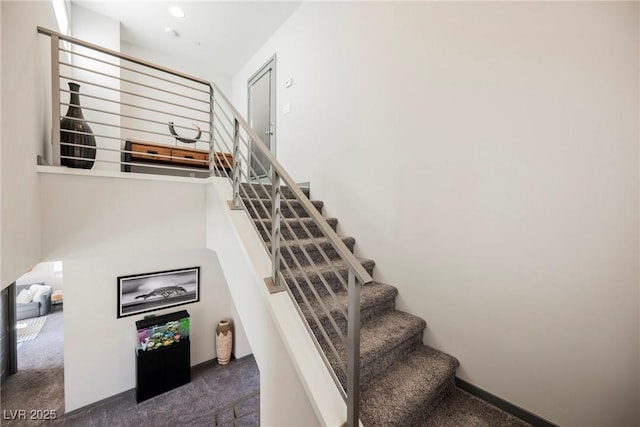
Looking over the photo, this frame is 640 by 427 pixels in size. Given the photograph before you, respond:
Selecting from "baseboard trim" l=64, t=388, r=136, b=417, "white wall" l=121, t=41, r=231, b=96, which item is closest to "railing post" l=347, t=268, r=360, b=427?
"baseboard trim" l=64, t=388, r=136, b=417

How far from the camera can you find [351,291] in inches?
38.4

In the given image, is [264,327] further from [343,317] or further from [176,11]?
[176,11]

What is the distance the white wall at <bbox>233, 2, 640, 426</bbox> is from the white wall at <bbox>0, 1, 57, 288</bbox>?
88.3 inches

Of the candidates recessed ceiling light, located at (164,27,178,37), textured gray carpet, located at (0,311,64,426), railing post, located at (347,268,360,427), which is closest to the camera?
railing post, located at (347,268,360,427)

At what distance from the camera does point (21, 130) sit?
4.26ft

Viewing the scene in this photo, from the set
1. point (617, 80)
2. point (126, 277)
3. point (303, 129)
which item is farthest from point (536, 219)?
point (126, 277)

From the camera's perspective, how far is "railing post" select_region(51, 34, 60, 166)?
158cm

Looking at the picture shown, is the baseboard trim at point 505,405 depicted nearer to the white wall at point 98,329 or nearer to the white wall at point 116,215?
the white wall at point 116,215

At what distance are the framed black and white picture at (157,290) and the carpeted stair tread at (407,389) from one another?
339 cm

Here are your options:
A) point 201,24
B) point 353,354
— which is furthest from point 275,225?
point 201,24

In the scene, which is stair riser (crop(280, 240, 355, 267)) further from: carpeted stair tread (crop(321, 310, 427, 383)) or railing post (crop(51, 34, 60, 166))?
railing post (crop(51, 34, 60, 166))

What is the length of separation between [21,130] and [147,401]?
3621mm

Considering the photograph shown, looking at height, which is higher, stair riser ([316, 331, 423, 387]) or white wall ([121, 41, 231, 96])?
white wall ([121, 41, 231, 96])

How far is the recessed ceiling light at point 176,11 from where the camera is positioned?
323 cm
